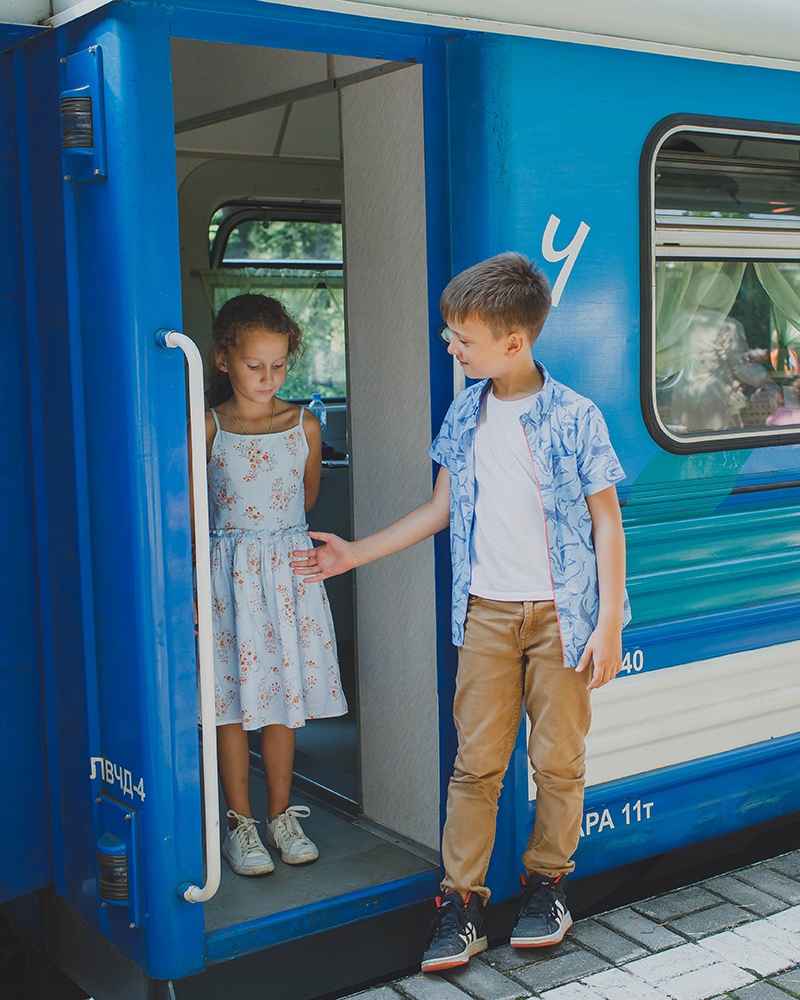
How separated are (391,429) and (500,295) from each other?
0.68 metres

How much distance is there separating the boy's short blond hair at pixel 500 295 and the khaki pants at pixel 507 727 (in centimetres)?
64

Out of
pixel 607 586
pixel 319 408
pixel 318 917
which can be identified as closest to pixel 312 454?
pixel 607 586

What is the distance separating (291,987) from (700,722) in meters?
1.31

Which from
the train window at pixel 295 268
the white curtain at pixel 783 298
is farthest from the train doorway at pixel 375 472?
the white curtain at pixel 783 298

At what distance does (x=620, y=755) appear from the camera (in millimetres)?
2982

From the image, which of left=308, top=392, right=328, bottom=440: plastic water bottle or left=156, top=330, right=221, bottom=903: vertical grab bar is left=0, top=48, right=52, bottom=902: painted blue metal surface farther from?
left=308, top=392, right=328, bottom=440: plastic water bottle

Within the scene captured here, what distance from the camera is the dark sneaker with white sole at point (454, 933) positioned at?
261cm

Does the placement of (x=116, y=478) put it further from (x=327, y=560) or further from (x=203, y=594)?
(x=327, y=560)

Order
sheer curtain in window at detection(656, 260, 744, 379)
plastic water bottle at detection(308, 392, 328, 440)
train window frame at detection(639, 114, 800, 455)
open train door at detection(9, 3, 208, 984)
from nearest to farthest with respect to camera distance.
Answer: open train door at detection(9, 3, 208, 984)
train window frame at detection(639, 114, 800, 455)
sheer curtain in window at detection(656, 260, 744, 379)
plastic water bottle at detection(308, 392, 328, 440)

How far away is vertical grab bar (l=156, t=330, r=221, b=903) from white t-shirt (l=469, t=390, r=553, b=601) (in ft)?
2.17

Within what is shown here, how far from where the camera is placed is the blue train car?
7.68ft

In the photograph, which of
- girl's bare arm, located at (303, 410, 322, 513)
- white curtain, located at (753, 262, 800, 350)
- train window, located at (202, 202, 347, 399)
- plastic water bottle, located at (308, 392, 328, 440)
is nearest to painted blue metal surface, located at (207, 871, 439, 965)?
girl's bare arm, located at (303, 410, 322, 513)

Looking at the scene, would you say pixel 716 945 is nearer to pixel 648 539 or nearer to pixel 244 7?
pixel 648 539

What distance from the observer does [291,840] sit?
2.97 meters
